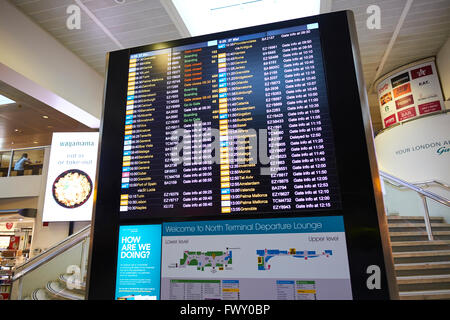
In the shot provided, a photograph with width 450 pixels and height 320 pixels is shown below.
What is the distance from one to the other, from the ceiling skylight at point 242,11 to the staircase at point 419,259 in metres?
3.59

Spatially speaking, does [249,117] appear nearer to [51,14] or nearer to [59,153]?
[51,14]

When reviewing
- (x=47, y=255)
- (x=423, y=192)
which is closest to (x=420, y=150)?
(x=423, y=192)

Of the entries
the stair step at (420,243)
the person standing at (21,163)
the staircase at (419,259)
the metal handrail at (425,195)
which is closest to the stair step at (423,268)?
the staircase at (419,259)

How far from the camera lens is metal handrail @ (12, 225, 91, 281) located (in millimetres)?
3518

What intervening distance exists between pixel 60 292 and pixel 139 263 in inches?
134

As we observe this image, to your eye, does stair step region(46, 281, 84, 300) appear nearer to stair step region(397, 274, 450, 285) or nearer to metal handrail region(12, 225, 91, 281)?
metal handrail region(12, 225, 91, 281)

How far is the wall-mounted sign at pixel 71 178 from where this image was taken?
532cm

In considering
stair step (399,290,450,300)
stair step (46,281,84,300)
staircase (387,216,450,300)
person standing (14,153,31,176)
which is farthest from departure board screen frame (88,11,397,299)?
person standing (14,153,31,176)

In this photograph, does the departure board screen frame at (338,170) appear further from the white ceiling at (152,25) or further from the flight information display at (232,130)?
the white ceiling at (152,25)

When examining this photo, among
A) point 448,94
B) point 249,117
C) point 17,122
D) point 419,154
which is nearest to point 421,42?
point 448,94

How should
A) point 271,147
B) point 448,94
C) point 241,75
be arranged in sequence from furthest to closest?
point 448,94 → point 241,75 → point 271,147

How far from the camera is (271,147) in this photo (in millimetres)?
1637

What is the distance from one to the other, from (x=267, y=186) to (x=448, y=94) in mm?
6238

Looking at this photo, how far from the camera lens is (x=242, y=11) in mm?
4746
